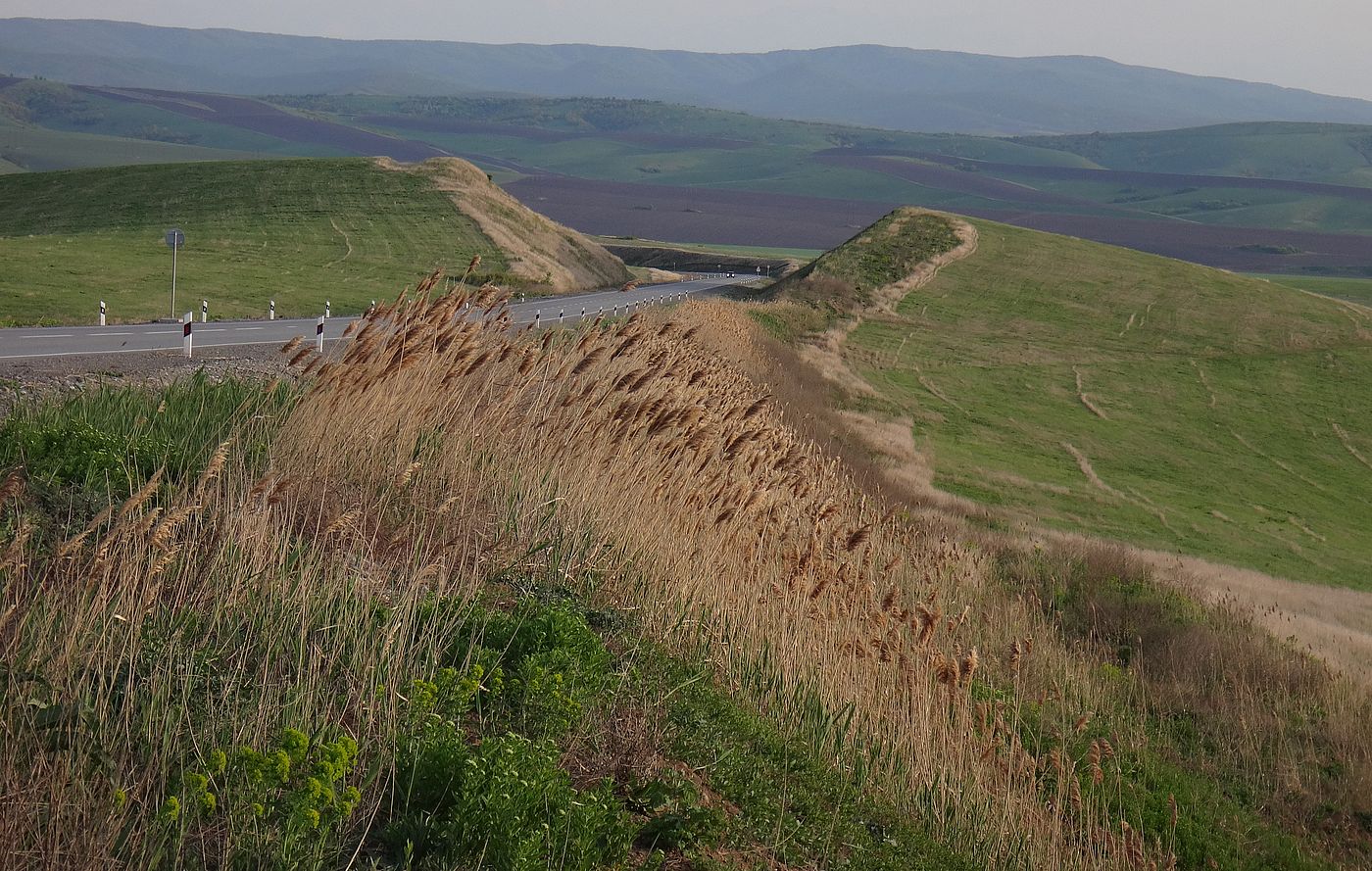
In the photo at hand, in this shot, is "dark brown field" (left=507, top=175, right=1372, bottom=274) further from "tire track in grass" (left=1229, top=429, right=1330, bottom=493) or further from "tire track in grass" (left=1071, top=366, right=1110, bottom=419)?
"tire track in grass" (left=1229, top=429, right=1330, bottom=493)

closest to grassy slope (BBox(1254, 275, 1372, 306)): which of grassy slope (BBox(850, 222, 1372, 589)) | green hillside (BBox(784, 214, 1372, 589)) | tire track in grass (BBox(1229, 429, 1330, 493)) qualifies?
green hillside (BBox(784, 214, 1372, 589))

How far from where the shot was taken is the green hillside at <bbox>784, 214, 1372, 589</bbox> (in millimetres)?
28328

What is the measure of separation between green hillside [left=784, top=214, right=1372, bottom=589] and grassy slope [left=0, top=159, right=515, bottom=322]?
1841 cm

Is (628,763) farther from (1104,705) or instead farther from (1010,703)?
(1104,705)

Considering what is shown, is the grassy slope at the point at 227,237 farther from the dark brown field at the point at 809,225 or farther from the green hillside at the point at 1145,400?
the dark brown field at the point at 809,225

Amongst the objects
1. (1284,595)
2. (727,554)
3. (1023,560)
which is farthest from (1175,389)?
(727,554)

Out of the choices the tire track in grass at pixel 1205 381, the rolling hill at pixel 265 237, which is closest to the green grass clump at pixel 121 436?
the rolling hill at pixel 265 237

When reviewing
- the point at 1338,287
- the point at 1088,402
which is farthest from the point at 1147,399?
the point at 1338,287

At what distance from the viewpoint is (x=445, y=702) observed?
5238 millimetres

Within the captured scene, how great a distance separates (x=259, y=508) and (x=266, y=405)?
2259 mm

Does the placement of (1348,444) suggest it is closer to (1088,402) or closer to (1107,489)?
(1088,402)

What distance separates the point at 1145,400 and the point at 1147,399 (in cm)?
20

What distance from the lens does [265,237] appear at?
54281 mm

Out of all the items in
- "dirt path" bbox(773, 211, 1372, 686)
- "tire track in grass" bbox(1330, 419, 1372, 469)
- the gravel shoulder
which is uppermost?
the gravel shoulder
